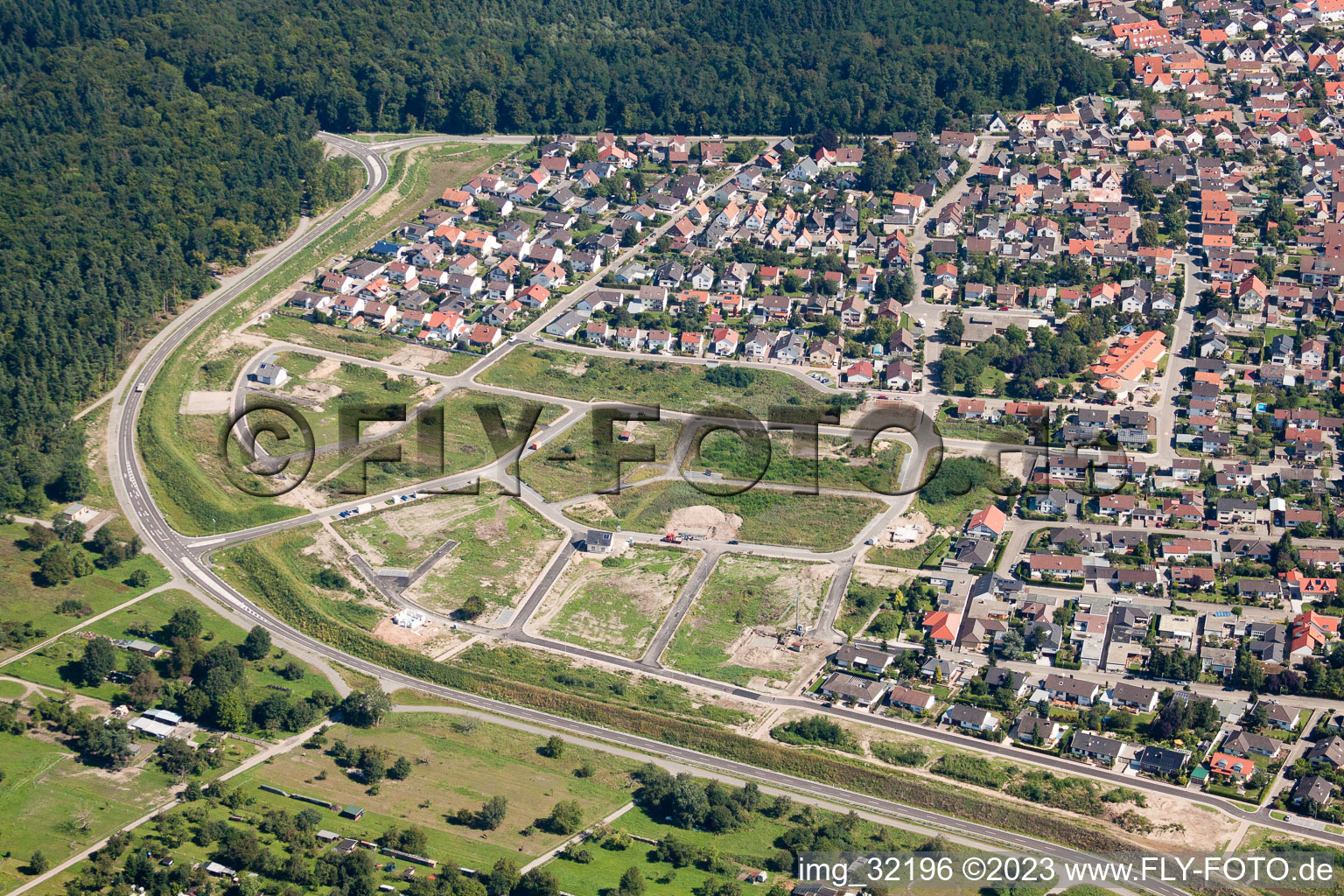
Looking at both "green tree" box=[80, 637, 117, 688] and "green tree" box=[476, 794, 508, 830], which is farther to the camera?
"green tree" box=[80, 637, 117, 688]

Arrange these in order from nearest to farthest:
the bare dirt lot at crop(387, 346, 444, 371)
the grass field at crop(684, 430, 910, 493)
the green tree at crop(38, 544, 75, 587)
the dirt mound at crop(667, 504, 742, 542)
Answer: the green tree at crop(38, 544, 75, 587) < the dirt mound at crop(667, 504, 742, 542) < the grass field at crop(684, 430, 910, 493) < the bare dirt lot at crop(387, 346, 444, 371)

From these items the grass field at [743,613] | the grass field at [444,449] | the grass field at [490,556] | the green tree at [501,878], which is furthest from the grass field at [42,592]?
the green tree at [501,878]

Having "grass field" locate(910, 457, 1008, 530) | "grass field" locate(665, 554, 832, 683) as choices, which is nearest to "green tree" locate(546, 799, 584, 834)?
"grass field" locate(665, 554, 832, 683)

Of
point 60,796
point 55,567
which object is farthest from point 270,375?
point 60,796

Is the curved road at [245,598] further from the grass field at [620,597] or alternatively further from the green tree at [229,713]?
the green tree at [229,713]

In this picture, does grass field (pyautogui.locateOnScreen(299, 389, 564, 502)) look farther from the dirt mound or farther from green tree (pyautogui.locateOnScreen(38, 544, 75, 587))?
green tree (pyautogui.locateOnScreen(38, 544, 75, 587))

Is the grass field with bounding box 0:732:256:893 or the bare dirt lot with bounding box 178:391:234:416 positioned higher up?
the bare dirt lot with bounding box 178:391:234:416

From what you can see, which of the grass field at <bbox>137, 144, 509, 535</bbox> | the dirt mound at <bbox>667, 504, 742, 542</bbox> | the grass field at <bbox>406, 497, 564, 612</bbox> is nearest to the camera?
the grass field at <bbox>406, 497, 564, 612</bbox>

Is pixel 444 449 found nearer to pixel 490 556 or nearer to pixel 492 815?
pixel 490 556
